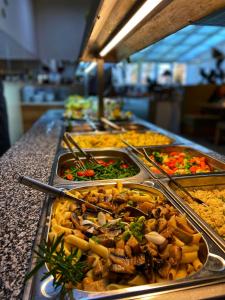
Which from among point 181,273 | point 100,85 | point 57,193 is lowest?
point 181,273

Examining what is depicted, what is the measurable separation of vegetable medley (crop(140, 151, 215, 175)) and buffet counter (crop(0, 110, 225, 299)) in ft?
0.32

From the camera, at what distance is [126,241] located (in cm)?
71

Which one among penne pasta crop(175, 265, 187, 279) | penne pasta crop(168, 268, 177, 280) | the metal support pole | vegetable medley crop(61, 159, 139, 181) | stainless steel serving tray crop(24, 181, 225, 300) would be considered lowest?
penne pasta crop(175, 265, 187, 279)

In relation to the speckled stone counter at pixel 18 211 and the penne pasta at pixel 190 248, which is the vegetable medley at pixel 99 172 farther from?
the penne pasta at pixel 190 248

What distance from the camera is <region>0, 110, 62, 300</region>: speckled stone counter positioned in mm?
568

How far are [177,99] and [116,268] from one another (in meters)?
6.14

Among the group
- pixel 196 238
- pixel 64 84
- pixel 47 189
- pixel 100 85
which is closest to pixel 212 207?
pixel 196 238

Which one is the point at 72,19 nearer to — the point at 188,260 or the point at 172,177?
the point at 172,177

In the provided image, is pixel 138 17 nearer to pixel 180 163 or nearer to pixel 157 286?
pixel 180 163

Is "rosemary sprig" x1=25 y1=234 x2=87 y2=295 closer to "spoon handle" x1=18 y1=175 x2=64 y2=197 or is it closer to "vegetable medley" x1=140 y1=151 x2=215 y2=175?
"spoon handle" x1=18 y1=175 x2=64 y2=197

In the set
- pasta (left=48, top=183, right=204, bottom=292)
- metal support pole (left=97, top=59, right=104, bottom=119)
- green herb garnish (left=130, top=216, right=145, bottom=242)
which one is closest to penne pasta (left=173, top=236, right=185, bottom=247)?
pasta (left=48, top=183, right=204, bottom=292)

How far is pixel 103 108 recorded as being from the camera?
3.08 meters

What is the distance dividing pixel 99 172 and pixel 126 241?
704 mm

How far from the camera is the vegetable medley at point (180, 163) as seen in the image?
57.2 inches
